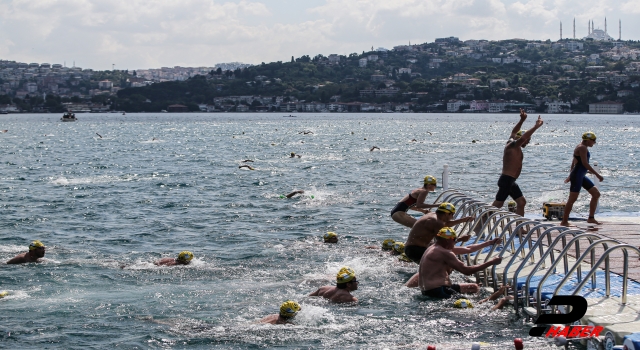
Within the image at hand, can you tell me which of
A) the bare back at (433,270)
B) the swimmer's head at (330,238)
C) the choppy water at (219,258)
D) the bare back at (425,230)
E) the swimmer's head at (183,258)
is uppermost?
the bare back at (425,230)

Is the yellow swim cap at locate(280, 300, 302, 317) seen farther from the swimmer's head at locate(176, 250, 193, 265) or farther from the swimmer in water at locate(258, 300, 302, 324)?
the swimmer's head at locate(176, 250, 193, 265)

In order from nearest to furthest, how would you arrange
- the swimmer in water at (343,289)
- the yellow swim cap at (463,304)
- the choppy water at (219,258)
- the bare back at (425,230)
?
the choppy water at (219,258)
the yellow swim cap at (463,304)
the swimmer in water at (343,289)
the bare back at (425,230)

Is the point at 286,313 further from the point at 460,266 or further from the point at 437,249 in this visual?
→ the point at 460,266

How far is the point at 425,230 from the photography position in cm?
1611

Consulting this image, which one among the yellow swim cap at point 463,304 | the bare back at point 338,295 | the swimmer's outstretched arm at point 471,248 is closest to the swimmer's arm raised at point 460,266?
the swimmer's outstretched arm at point 471,248

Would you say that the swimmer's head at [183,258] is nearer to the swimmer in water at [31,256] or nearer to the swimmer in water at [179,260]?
the swimmer in water at [179,260]

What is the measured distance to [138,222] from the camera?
26891 millimetres

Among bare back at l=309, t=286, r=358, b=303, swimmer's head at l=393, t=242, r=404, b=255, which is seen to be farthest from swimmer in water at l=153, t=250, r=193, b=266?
swimmer's head at l=393, t=242, r=404, b=255

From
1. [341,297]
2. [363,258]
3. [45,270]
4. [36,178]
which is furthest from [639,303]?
[36,178]

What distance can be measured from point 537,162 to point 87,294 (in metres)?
51.3

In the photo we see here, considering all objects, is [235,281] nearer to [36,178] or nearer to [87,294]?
[87,294]

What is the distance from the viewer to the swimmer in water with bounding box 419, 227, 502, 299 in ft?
45.3

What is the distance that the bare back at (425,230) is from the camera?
15938 mm

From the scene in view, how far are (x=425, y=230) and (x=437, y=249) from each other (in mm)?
2181
